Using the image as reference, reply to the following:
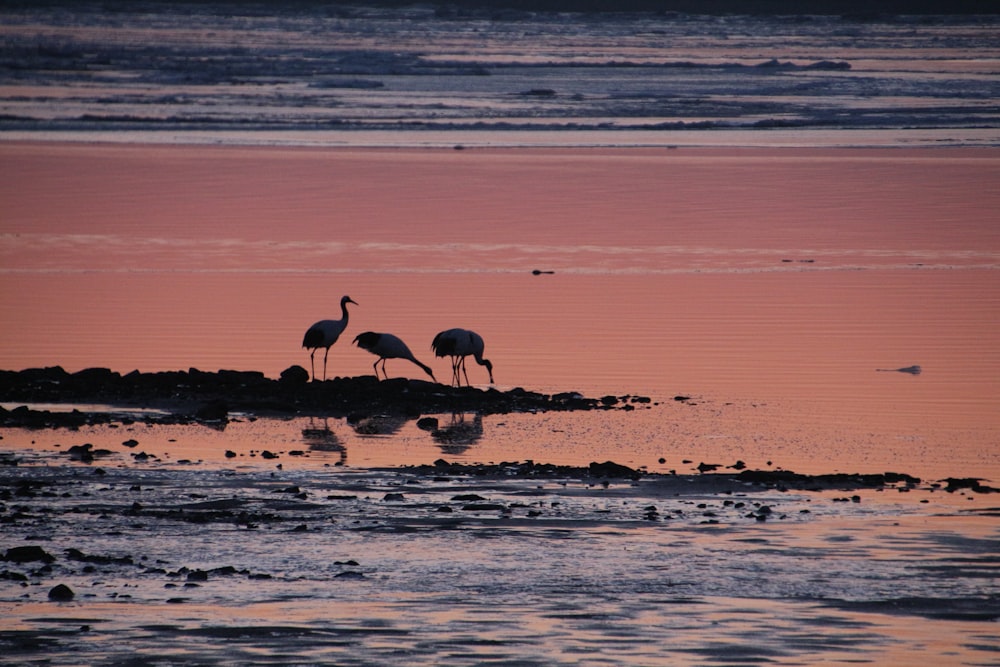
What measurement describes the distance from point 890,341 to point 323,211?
1324 centimetres

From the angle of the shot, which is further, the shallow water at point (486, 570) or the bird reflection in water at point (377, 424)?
the bird reflection in water at point (377, 424)

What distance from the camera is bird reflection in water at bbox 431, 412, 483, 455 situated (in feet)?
45.8

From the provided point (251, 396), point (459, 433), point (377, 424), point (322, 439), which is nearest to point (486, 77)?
point (251, 396)

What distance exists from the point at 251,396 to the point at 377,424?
1.39 meters

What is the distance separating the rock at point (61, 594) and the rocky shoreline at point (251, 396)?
5.73 metres

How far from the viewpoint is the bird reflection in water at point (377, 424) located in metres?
14.6

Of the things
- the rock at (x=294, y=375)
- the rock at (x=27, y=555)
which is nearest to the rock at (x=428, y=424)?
the rock at (x=294, y=375)

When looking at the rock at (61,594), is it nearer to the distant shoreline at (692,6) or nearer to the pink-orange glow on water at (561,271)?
the pink-orange glow on water at (561,271)

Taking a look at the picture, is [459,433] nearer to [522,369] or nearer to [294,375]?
[294,375]

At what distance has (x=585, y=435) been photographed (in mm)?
14203

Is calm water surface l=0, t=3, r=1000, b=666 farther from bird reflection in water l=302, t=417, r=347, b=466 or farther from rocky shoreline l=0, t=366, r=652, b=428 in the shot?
rocky shoreline l=0, t=366, r=652, b=428

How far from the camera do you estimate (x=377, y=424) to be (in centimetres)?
1505

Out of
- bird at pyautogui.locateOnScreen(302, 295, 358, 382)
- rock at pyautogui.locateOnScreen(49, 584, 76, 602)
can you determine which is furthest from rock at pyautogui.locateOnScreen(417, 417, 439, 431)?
rock at pyautogui.locateOnScreen(49, 584, 76, 602)

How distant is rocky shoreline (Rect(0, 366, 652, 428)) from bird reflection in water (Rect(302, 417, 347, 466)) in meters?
0.47
